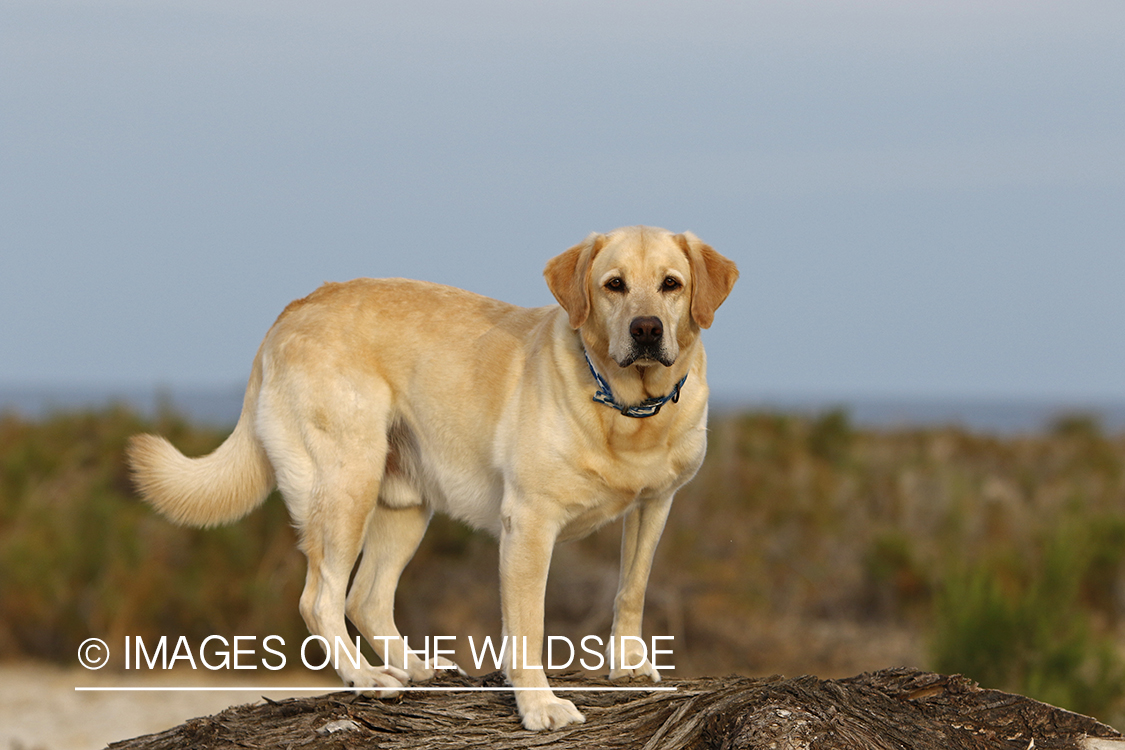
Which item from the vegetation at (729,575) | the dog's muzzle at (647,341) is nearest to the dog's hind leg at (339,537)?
the dog's muzzle at (647,341)

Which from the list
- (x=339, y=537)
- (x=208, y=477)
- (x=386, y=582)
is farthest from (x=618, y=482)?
(x=208, y=477)

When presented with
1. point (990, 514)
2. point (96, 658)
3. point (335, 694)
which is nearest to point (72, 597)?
point (96, 658)

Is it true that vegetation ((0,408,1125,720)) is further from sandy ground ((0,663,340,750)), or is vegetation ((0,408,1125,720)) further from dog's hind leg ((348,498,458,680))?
dog's hind leg ((348,498,458,680))

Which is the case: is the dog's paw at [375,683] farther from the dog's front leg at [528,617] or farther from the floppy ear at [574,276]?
the floppy ear at [574,276]

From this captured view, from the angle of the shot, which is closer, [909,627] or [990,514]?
[909,627]

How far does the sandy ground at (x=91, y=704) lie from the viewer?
7820mm

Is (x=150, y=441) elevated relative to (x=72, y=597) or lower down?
elevated

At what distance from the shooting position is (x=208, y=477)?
4.52 meters

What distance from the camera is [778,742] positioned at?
326cm

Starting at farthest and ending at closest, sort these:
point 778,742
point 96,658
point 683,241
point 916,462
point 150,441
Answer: point 916,462 → point 96,658 → point 150,441 → point 683,241 → point 778,742

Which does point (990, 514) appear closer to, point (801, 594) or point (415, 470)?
point (801, 594)

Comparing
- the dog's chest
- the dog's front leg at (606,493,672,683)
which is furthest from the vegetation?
the dog's chest

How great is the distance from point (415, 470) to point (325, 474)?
16.2 inches

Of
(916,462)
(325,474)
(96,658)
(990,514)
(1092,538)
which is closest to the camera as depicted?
(325,474)
